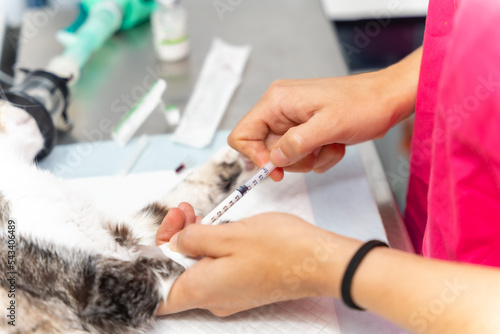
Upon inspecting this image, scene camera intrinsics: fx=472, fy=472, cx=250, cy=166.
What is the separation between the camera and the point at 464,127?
557 millimetres

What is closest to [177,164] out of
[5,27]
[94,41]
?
[94,41]

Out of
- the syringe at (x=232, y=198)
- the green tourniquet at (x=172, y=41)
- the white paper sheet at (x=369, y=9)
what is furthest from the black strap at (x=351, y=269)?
the white paper sheet at (x=369, y=9)

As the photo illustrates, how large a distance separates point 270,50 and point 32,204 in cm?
71

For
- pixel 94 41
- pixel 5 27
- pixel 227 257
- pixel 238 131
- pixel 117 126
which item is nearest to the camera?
pixel 227 257

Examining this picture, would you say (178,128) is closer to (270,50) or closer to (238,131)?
(238,131)

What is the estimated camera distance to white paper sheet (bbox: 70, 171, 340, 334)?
2.08 ft

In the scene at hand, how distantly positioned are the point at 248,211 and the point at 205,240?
21 centimetres

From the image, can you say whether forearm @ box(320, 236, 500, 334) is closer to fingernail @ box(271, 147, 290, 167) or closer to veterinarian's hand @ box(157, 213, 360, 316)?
veterinarian's hand @ box(157, 213, 360, 316)

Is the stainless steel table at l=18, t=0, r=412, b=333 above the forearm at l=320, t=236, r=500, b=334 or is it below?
above

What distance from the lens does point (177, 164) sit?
2.87 feet

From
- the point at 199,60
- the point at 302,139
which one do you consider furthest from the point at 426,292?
the point at 199,60

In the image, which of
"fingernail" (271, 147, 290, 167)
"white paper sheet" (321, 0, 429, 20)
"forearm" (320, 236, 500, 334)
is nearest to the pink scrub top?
"forearm" (320, 236, 500, 334)

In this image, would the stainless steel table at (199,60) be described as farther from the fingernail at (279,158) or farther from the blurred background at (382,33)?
the blurred background at (382,33)

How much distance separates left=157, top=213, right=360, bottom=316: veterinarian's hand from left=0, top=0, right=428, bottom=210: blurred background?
94cm
